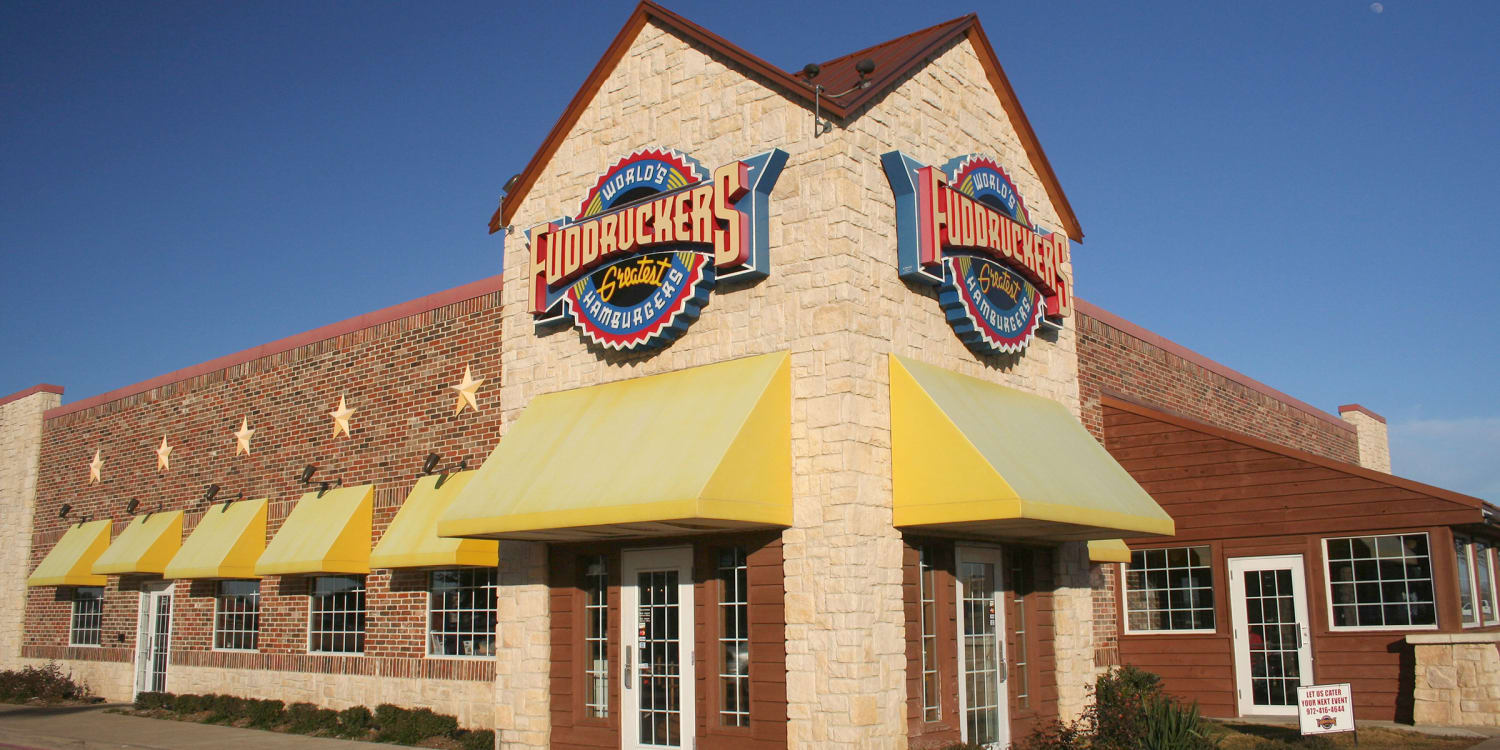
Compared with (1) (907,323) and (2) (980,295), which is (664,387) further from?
(2) (980,295)

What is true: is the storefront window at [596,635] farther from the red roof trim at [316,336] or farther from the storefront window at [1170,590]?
the storefront window at [1170,590]

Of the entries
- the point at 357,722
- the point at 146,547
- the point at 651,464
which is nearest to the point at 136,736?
the point at 357,722

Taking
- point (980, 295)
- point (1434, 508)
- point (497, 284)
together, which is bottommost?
point (1434, 508)

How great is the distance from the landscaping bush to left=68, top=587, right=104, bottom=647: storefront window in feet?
2.57

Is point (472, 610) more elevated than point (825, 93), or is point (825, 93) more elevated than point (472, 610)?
point (825, 93)

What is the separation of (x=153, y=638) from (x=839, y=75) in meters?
17.9

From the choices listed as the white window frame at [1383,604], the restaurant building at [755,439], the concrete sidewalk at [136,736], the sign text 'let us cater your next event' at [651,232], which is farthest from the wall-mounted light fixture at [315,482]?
→ the white window frame at [1383,604]

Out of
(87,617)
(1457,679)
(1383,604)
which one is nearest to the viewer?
(1457,679)

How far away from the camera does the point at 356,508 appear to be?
707 inches

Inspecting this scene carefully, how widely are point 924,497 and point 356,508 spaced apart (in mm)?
10354

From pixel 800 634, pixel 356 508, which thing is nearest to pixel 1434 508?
pixel 800 634

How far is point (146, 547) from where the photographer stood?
72.0ft

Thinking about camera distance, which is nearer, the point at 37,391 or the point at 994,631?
the point at 994,631

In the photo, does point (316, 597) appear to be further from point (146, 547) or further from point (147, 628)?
point (147, 628)
